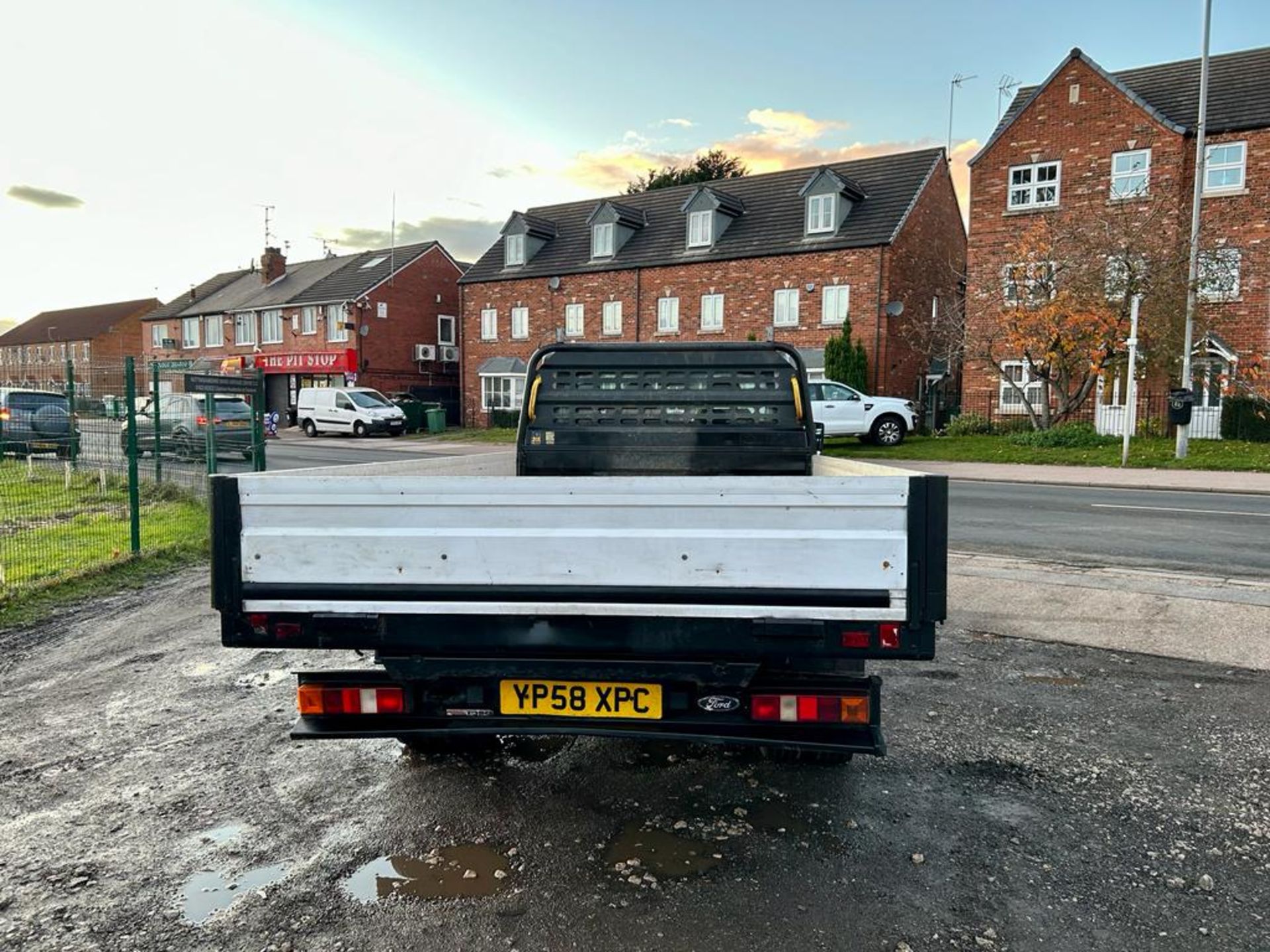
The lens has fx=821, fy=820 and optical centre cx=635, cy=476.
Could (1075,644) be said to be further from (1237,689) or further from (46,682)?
(46,682)

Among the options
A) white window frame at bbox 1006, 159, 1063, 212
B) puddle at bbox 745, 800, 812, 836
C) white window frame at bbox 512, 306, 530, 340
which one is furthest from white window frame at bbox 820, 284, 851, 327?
puddle at bbox 745, 800, 812, 836

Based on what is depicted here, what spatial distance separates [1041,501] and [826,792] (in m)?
10.9

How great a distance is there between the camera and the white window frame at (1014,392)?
84.8 feet

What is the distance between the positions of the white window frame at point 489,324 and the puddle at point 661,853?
36.4 meters

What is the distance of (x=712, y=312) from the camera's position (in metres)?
31.8

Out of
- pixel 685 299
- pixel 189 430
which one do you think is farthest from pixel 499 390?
pixel 189 430

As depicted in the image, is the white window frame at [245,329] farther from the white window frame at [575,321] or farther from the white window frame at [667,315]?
the white window frame at [667,315]

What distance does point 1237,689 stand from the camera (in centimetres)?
476

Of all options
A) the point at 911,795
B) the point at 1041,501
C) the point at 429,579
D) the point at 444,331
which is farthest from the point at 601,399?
the point at 444,331

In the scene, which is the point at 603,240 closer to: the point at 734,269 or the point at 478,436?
the point at 734,269

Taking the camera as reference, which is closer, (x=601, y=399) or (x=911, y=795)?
(x=911, y=795)

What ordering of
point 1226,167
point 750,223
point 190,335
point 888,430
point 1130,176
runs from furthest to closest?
point 190,335 < point 750,223 < point 1130,176 < point 1226,167 < point 888,430

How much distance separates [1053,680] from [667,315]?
28.9 meters

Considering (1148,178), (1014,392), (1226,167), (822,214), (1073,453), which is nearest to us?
(1073,453)
